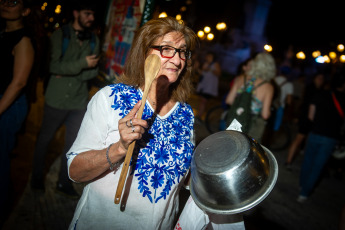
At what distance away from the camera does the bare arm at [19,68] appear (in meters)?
2.12

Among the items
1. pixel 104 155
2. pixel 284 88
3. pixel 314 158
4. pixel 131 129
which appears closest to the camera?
pixel 131 129

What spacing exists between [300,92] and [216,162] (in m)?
8.53

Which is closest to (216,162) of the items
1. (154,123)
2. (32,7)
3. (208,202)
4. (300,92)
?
(208,202)

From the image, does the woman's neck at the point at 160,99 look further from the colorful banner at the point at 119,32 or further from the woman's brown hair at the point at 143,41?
the colorful banner at the point at 119,32

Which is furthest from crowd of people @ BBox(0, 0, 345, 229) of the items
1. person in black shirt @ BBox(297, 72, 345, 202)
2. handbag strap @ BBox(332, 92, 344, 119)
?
handbag strap @ BBox(332, 92, 344, 119)

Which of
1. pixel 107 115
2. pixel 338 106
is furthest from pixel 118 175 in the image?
pixel 338 106

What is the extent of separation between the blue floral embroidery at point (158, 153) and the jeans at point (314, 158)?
380 centimetres

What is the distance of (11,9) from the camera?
2.06m

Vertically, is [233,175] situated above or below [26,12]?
below

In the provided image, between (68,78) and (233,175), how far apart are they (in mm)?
2525

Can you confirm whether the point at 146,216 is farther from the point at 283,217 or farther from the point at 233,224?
the point at 283,217

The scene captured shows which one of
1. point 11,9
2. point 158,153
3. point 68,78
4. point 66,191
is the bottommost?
point 66,191

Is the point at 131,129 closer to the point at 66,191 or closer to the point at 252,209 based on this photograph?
the point at 252,209

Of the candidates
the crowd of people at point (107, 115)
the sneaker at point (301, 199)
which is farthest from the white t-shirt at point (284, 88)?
the crowd of people at point (107, 115)
